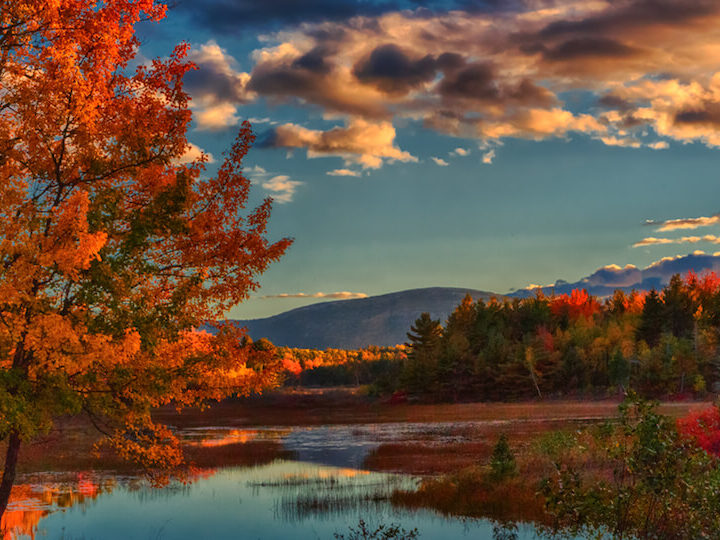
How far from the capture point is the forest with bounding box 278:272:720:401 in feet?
382

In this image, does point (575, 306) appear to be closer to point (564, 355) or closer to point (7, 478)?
point (564, 355)

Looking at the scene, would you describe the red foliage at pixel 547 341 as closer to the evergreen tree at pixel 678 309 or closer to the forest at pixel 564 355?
the forest at pixel 564 355

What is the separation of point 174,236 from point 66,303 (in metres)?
2.80

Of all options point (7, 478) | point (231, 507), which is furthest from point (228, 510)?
point (7, 478)

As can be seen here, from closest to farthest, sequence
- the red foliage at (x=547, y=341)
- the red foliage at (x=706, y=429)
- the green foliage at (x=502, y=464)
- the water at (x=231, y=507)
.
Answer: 1. the water at (x=231, y=507)
2. the red foliage at (x=706, y=429)
3. the green foliage at (x=502, y=464)
4. the red foliage at (x=547, y=341)

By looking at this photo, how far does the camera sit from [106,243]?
15625mm

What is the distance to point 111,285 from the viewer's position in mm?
14531

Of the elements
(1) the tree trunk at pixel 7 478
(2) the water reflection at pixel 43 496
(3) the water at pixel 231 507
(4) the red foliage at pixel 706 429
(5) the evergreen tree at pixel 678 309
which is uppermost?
(5) the evergreen tree at pixel 678 309

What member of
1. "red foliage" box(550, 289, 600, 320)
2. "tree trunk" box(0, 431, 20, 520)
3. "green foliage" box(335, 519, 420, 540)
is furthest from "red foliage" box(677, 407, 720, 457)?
"red foliage" box(550, 289, 600, 320)

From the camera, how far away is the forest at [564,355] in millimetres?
116562

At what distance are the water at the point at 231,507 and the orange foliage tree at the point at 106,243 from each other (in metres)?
9.00

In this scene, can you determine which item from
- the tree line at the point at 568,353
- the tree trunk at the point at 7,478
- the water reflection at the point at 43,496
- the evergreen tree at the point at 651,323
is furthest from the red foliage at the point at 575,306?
the tree trunk at the point at 7,478

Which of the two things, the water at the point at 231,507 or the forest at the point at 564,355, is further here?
the forest at the point at 564,355

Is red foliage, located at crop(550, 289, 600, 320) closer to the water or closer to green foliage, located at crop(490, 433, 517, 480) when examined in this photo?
the water
